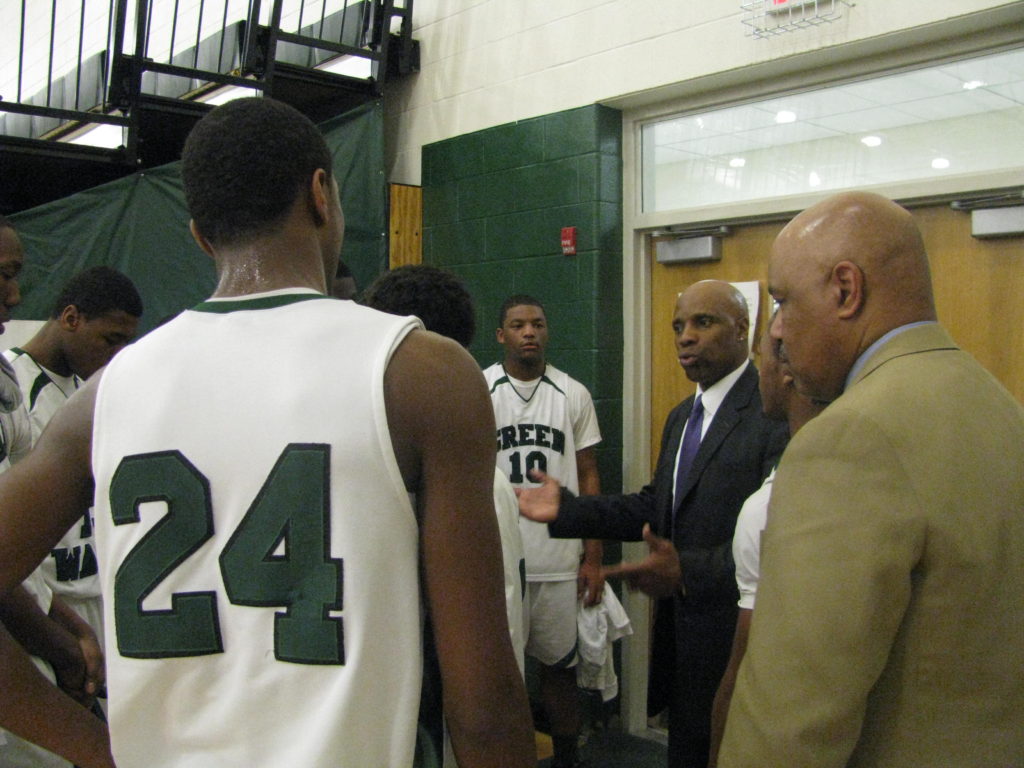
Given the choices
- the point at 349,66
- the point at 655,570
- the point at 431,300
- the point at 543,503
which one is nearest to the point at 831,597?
the point at 431,300

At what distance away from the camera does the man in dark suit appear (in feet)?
8.30

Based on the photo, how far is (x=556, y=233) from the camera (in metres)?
4.26

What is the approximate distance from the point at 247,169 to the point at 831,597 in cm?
95

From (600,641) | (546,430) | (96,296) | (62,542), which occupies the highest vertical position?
(96,296)

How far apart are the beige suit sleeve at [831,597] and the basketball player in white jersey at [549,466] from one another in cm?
254

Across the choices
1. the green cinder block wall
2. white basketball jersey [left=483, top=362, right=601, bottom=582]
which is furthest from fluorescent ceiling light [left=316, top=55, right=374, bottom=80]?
white basketball jersey [left=483, top=362, right=601, bottom=582]

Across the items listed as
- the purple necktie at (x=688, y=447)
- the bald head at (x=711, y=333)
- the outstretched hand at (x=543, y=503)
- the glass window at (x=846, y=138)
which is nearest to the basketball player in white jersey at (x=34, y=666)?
the outstretched hand at (x=543, y=503)

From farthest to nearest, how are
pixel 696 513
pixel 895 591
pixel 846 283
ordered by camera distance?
pixel 696 513 → pixel 846 283 → pixel 895 591

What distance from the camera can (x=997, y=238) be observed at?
3201 mm

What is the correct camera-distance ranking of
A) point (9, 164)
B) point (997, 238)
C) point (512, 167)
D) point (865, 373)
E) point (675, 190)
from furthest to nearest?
1. point (9, 164)
2. point (512, 167)
3. point (675, 190)
4. point (997, 238)
5. point (865, 373)

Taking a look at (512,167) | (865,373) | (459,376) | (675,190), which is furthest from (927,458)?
(512,167)

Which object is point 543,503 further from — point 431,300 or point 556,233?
point 556,233

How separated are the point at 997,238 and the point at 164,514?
3019mm

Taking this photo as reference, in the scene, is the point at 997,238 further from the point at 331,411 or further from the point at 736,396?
the point at 331,411
